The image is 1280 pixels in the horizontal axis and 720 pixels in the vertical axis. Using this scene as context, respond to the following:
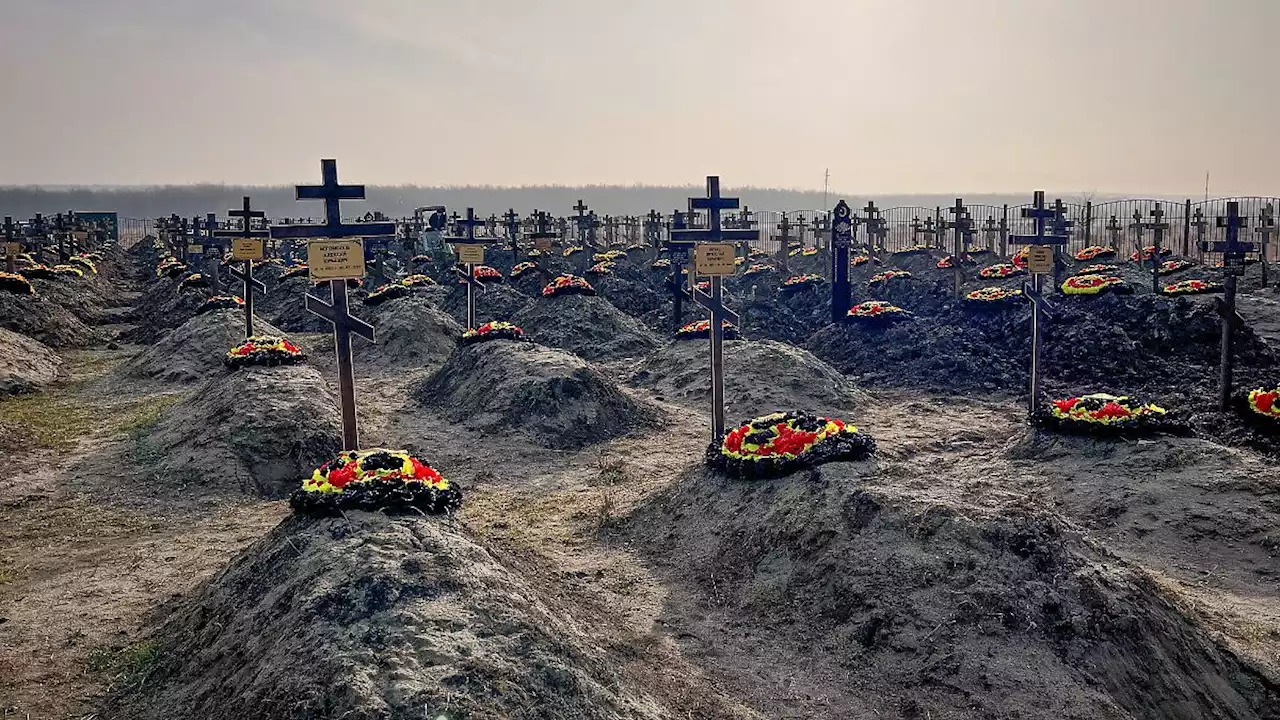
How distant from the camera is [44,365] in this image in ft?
63.6

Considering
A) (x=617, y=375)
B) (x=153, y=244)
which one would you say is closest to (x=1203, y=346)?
Answer: (x=617, y=375)

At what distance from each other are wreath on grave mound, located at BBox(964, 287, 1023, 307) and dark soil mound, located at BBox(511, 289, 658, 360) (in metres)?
8.25

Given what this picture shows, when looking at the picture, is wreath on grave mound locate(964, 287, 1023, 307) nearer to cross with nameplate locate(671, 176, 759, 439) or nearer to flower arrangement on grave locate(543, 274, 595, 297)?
flower arrangement on grave locate(543, 274, 595, 297)

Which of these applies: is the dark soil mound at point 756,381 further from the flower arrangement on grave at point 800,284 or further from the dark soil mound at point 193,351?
the flower arrangement on grave at point 800,284

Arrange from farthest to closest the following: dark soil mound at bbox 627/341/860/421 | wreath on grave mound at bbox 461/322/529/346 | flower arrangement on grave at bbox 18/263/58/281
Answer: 1. flower arrangement on grave at bbox 18/263/58/281
2. wreath on grave mound at bbox 461/322/529/346
3. dark soil mound at bbox 627/341/860/421

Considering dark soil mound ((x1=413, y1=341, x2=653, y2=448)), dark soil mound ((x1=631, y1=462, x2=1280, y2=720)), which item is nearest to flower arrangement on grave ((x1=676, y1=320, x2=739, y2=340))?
dark soil mound ((x1=413, y1=341, x2=653, y2=448))

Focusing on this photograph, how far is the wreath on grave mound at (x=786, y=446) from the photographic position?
9.13 meters

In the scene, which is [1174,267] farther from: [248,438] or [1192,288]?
[248,438]

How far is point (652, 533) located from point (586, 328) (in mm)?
14151

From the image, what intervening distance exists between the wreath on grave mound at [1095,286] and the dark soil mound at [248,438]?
56.2ft

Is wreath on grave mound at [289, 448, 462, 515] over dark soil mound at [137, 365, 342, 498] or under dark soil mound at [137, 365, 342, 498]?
over

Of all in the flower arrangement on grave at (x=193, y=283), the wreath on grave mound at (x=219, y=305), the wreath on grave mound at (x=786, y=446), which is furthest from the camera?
the flower arrangement on grave at (x=193, y=283)

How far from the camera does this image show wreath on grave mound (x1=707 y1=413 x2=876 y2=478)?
9.13 m

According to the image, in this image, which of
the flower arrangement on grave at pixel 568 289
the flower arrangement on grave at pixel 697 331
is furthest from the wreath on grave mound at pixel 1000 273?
the flower arrangement on grave at pixel 568 289
